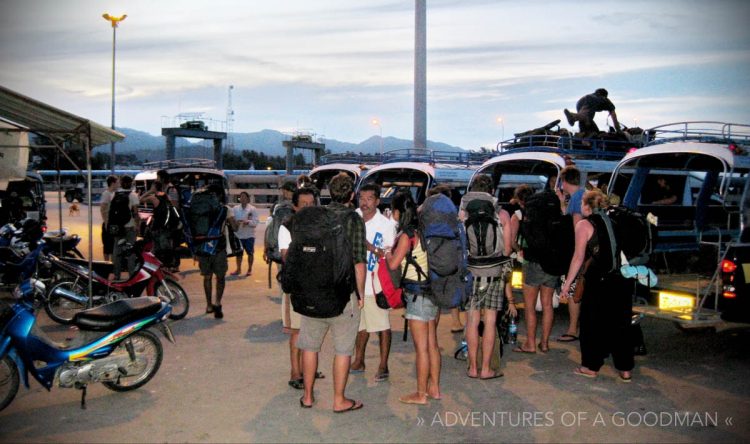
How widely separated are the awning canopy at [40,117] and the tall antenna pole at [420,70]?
32.9 m

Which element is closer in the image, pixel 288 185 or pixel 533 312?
pixel 288 185

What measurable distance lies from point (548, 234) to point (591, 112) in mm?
6982

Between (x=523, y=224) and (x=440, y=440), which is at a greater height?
(x=523, y=224)

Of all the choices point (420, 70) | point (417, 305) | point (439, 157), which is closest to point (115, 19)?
point (420, 70)

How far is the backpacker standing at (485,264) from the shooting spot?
647cm

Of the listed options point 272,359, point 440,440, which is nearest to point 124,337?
point 272,359

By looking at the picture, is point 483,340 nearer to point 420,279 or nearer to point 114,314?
point 420,279

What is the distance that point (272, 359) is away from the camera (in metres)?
7.32

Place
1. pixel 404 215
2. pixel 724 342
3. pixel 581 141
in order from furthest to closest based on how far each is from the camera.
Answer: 1. pixel 581 141
2. pixel 724 342
3. pixel 404 215

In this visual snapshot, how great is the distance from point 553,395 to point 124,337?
394 cm

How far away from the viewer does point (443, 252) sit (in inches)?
232

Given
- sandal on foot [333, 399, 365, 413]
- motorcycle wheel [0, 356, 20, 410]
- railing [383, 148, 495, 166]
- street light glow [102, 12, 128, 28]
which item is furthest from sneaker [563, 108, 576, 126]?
street light glow [102, 12, 128, 28]

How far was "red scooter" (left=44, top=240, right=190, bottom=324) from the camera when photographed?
921 centimetres

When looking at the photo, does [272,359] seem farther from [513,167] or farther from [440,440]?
[513,167]
